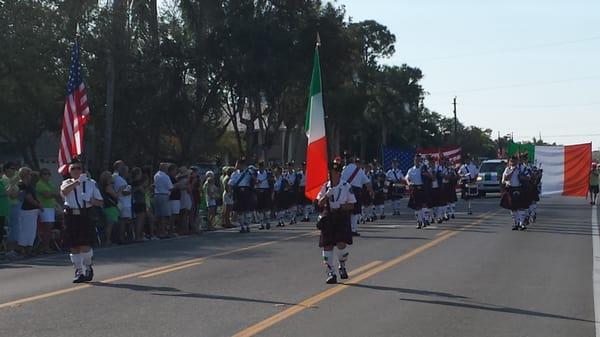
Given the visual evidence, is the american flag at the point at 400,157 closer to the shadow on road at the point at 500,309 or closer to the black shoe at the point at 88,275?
the black shoe at the point at 88,275


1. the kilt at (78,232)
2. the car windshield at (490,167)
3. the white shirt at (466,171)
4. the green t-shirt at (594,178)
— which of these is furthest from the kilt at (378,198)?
the car windshield at (490,167)

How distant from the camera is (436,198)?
26781 mm

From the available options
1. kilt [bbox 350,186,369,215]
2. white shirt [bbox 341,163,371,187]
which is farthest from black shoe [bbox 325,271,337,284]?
kilt [bbox 350,186,369,215]

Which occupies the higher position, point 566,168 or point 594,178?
point 566,168

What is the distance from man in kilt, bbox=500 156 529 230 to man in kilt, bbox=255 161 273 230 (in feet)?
22.2

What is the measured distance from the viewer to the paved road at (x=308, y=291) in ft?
33.1

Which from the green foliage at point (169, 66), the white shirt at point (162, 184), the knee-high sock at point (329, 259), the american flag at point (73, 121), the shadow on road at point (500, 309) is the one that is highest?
the green foliage at point (169, 66)

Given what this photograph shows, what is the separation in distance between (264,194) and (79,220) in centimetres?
1256

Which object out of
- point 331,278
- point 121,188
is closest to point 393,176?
point 121,188

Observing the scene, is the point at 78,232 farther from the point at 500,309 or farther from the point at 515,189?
the point at 515,189

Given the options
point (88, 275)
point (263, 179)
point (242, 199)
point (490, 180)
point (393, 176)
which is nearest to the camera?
point (88, 275)

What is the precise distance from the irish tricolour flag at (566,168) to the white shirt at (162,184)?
13274 mm

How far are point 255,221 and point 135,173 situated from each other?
639cm

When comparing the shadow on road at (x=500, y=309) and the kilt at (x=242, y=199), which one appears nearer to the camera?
the shadow on road at (x=500, y=309)
